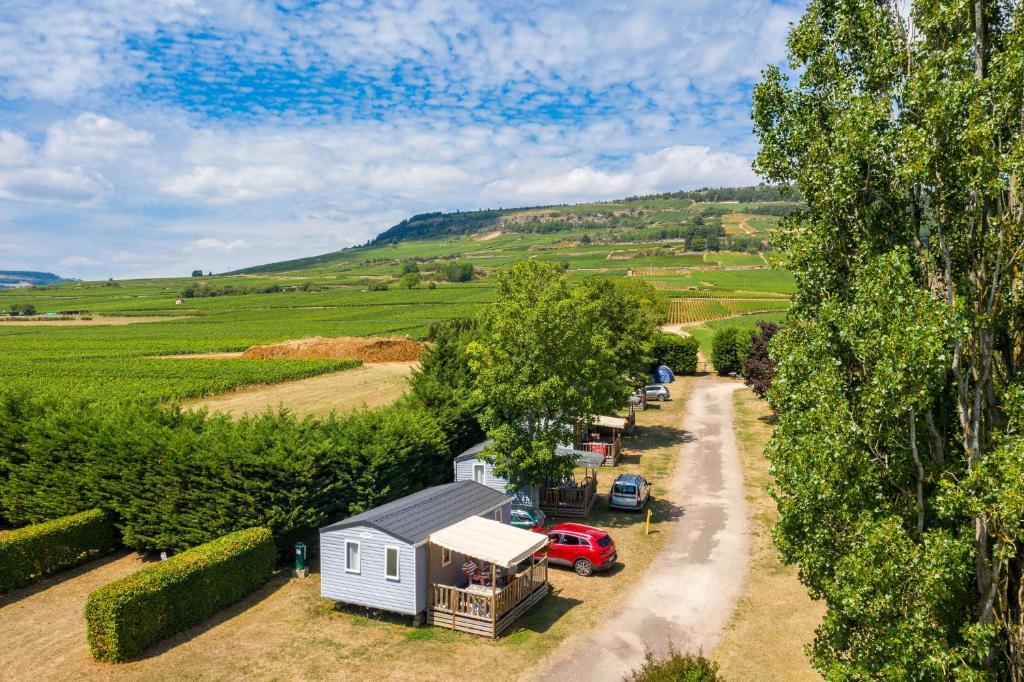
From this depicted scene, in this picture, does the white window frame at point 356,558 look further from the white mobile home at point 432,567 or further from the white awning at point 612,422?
the white awning at point 612,422

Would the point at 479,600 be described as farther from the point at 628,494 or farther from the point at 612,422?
the point at 612,422

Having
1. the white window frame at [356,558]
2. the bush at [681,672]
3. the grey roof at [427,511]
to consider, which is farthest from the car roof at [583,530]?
the bush at [681,672]

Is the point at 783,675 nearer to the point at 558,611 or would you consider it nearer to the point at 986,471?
the point at 558,611

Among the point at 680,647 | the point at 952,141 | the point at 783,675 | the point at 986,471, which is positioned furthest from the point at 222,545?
the point at 952,141

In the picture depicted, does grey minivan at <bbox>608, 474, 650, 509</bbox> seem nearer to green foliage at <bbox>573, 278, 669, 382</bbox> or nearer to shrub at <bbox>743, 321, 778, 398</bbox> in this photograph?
green foliage at <bbox>573, 278, 669, 382</bbox>

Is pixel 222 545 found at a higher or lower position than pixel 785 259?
lower

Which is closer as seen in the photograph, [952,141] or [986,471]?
[986,471]
